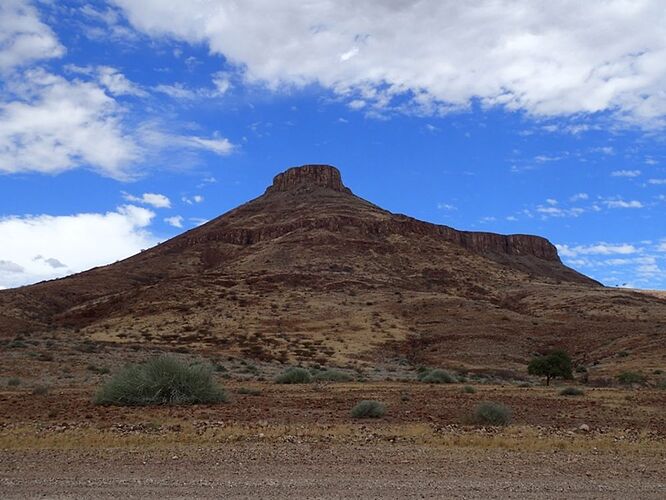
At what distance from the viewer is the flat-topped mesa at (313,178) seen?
440 ft

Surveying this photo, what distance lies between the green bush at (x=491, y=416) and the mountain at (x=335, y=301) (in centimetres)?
2671

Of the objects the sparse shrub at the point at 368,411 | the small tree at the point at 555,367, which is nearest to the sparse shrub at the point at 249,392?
the sparse shrub at the point at 368,411

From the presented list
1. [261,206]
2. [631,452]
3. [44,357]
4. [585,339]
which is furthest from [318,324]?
[261,206]

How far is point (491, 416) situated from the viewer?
1423cm

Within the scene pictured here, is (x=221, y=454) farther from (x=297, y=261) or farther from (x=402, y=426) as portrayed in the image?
(x=297, y=261)

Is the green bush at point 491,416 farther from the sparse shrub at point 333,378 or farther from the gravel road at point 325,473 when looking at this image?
the sparse shrub at point 333,378

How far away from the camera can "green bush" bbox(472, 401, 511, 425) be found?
46.4ft

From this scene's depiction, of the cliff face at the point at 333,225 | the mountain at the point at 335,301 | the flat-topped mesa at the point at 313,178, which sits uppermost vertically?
the flat-topped mesa at the point at 313,178

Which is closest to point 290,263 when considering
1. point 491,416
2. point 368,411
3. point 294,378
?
point 294,378

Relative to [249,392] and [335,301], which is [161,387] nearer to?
[249,392]

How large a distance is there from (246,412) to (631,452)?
8749 mm

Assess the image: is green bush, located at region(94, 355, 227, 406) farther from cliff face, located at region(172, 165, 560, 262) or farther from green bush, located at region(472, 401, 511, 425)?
cliff face, located at region(172, 165, 560, 262)

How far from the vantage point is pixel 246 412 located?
1554 cm

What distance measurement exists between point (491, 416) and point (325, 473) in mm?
6376
